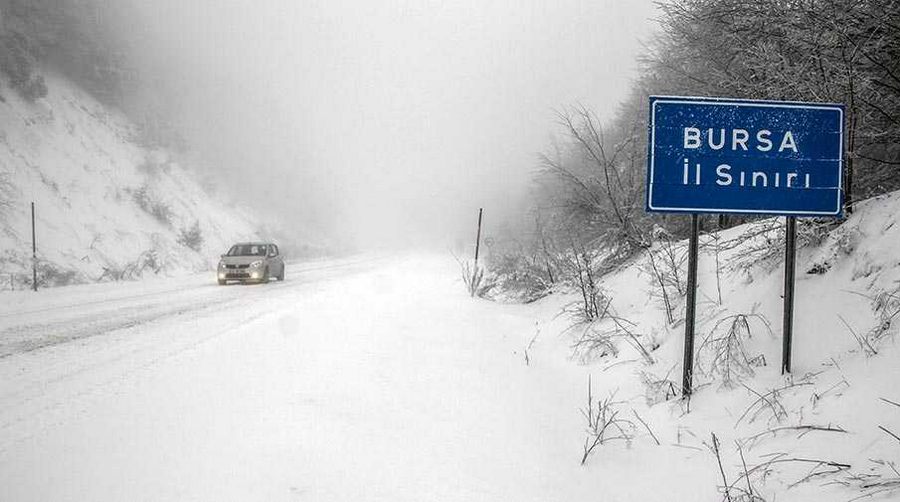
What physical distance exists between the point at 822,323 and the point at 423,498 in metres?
3.12

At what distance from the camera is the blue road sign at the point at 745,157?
130 inches

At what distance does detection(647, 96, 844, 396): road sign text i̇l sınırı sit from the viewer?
10.8ft

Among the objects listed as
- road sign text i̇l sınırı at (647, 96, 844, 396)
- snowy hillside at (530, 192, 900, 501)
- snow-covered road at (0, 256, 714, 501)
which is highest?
road sign text i̇l sınırı at (647, 96, 844, 396)

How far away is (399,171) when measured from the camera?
168 meters

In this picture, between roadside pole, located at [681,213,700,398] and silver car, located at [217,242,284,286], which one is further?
silver car, located at [217,242,284,286]

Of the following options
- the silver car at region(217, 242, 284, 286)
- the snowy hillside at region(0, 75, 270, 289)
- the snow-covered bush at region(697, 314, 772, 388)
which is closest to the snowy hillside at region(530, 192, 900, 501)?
the snow-covered bush at region(697, 314, 772, 388)

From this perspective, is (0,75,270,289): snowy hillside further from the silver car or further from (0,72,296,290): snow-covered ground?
the silver car

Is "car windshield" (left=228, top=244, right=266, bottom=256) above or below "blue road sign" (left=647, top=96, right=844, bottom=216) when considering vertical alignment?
below

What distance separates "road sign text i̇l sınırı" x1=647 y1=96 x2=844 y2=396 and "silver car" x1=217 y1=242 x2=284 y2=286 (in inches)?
553

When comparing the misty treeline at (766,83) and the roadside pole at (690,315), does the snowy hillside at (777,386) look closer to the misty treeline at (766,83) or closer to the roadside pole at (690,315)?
the roadside pole at (690,315)

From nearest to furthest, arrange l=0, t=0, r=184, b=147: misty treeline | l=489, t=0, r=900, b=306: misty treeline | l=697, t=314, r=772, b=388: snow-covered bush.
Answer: l=697, t=314, r=772, b=388: snow-covered bush → l=489, t=0, r=900, b=306: misty treeline → l=0, t=0, r=184, b=147: misty treeline

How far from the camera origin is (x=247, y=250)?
645 inches

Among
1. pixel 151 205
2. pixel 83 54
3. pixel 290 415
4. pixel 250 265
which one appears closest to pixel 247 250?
pixel 250 265

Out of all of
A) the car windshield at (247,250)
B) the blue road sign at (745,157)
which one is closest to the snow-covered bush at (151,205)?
the car windshield at (247,250)
